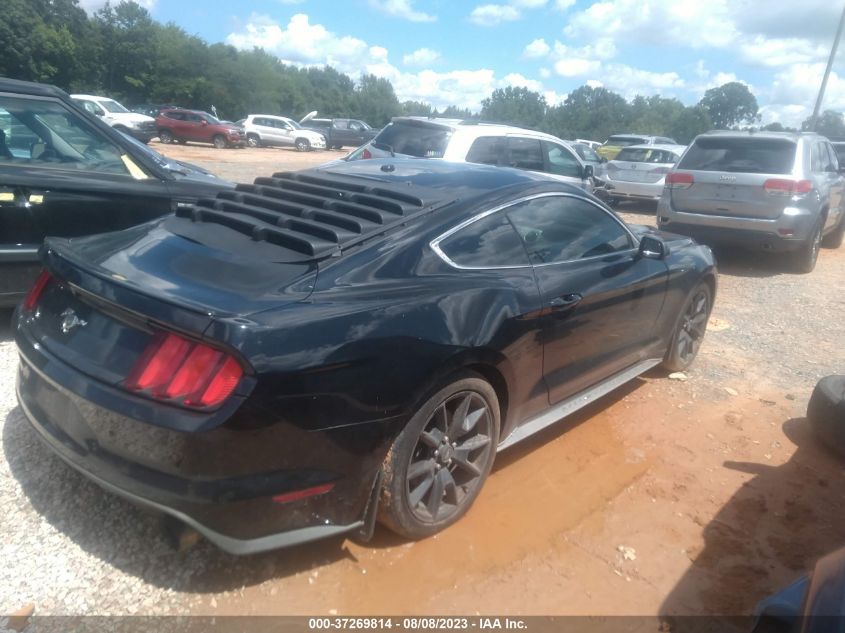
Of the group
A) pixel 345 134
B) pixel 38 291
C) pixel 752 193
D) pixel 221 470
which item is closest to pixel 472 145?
pixel 752 193

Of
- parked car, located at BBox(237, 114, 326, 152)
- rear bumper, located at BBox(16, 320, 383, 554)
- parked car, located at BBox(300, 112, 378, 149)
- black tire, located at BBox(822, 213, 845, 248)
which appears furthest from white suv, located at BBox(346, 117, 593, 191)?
parked car, located at BBox(300, 112, 378, 149)

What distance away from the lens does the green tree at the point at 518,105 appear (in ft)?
178

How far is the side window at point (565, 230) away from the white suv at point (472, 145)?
3.61 metres

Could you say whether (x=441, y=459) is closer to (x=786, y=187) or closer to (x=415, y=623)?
(x=415, y=623)

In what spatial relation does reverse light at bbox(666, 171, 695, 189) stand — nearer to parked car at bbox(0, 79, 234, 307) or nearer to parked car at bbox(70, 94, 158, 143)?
parked car at bbox(0, 79, 234, 307)

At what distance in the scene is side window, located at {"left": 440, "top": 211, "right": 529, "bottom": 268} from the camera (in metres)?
3.14

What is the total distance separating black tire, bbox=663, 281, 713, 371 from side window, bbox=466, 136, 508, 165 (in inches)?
144

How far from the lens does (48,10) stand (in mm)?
58062

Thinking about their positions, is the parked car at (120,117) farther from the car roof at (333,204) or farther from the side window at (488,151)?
the car roof at (333,204)

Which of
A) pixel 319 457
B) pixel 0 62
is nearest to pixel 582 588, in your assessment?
pixel 319 457

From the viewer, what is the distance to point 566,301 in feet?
11.5

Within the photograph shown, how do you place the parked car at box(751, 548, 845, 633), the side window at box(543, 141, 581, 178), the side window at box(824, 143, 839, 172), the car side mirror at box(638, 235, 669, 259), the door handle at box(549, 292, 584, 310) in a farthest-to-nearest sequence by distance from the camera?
the side window at box(824, 143, 839, 172) < the side window at box(543, 141, 581, 178) < the car side mirror at box(638, 235, 669, 259) < the door handle at box(549, 292, 584, 310) < the parked car at box(751, 548, 845, 633)

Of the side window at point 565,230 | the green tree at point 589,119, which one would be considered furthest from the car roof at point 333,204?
the green tree at point 589,119

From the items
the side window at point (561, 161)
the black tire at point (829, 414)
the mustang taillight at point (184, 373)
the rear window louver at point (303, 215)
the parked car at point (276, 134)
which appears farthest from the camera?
the parked car at point (276, 134)
